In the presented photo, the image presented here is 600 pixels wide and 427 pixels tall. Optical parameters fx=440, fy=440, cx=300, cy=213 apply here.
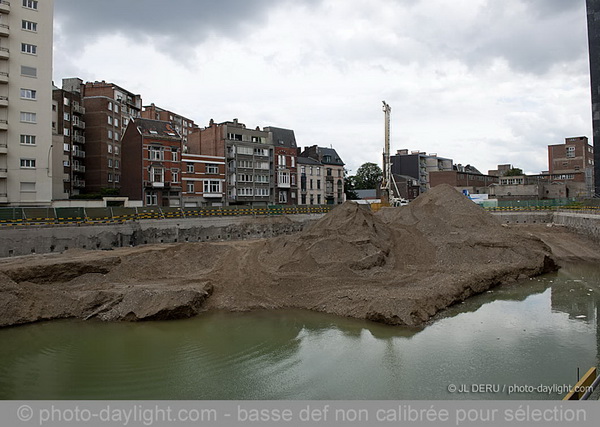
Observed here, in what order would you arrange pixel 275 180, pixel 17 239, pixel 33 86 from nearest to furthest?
pixel 17 239
pixel 33 86
pixel 275 180

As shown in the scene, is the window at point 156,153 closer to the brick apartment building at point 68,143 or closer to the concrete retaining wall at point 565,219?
the brick apartment building at point 68,143

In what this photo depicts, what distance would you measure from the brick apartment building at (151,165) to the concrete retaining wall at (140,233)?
520 inches

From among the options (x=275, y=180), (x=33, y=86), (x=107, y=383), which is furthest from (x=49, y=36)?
(x=107, y=383)

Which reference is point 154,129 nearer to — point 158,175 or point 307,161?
point 158,175

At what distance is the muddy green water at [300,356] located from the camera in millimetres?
12219

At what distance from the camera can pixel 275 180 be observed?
240 feet

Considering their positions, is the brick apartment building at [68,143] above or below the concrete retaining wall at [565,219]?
above

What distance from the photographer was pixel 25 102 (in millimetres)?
45188

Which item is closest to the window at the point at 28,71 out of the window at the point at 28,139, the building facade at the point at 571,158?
the window at the point at 28,139

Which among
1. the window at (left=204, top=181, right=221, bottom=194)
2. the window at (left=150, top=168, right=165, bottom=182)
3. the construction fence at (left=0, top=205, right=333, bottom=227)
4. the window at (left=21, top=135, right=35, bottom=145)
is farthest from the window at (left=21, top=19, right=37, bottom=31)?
the window at (left=204, top=181, right=221, bottom=194)
